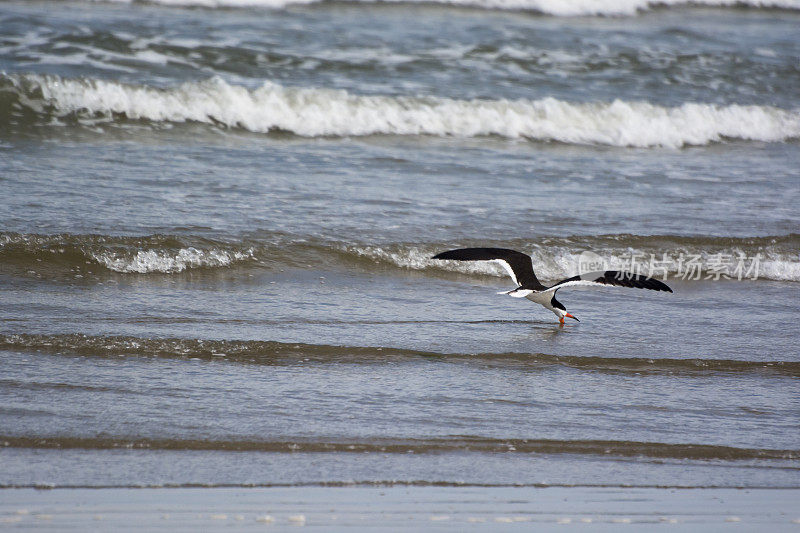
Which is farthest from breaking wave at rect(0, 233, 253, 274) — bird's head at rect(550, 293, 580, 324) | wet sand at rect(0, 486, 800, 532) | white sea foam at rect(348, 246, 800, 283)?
wet sand at rect(0, 486, 800, 532)

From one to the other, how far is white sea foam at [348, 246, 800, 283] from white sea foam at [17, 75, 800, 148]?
397 centimetres

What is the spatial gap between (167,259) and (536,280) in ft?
8.30

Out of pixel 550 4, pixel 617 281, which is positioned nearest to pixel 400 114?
pixel 617 281

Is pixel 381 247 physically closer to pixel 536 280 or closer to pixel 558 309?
pixel 536 280

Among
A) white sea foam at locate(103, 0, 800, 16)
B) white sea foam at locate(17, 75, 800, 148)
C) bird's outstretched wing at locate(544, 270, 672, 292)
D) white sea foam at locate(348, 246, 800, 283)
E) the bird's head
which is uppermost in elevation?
white sea foam at locate(103, 0, 800, 16)

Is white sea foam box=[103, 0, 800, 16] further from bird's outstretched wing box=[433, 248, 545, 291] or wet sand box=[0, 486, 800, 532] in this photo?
wet sand box=[0, 486, 800, 532]

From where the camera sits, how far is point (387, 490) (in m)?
3.65

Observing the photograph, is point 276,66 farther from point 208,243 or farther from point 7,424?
point 7,424

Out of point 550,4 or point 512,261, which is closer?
point 512,261

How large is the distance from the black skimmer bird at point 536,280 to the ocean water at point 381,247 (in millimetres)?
218

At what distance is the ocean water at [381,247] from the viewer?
411cm

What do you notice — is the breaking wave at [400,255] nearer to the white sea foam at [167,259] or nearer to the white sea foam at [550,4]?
the white sea foam at [167,259]

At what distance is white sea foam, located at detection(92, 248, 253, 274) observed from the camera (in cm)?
664

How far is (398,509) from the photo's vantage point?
11.4 ft
